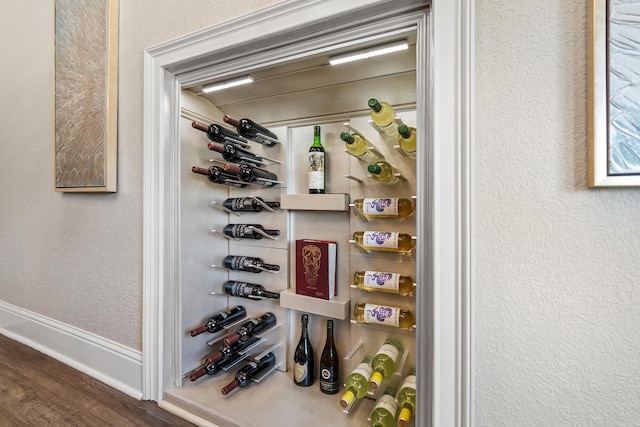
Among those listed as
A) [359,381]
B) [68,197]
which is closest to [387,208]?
[359,381]

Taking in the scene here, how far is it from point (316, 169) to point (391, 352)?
701 mm

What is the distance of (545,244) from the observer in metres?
0.60

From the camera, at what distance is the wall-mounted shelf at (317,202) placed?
1.09m

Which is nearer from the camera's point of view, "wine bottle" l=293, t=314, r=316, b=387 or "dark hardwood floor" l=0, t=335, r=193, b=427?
"dark hardwood floor" l=0, t=335, r=193, b=427

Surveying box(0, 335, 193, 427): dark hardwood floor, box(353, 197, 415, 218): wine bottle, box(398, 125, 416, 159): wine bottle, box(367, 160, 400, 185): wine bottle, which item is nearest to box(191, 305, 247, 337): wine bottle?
box(0, 335, 193, 427): dark hardwood floor

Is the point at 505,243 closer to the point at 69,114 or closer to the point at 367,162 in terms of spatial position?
the point at 367,162

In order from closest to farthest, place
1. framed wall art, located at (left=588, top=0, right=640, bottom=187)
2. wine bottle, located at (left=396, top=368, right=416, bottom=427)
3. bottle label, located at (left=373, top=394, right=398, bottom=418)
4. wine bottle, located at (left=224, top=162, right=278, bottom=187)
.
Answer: framed wall art, located at (left=588, top=0, right=640, bottom=187), wine bottle, located at (left=396, top=368, right=416, bottom=427), bottle label, located at (left=373, top=394, right=398, bottom=418), wine bottle, located at (left=224, top=162, right=278, bottom=187)

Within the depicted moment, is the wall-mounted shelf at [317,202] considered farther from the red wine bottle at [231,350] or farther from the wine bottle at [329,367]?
the red wine bottle at [231,350]

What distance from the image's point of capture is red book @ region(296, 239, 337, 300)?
3.71ft

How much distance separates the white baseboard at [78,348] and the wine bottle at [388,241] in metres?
1.00

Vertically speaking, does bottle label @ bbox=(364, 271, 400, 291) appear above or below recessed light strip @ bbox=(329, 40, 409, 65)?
below

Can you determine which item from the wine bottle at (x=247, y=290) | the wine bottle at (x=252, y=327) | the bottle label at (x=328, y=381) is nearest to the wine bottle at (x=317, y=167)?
the wine bottle at (x=247, y=290)

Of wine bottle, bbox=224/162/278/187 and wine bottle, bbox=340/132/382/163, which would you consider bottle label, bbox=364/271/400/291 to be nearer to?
wine bottle, bbox=340/132/382/163

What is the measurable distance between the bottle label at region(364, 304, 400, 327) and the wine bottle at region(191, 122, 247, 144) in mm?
842
